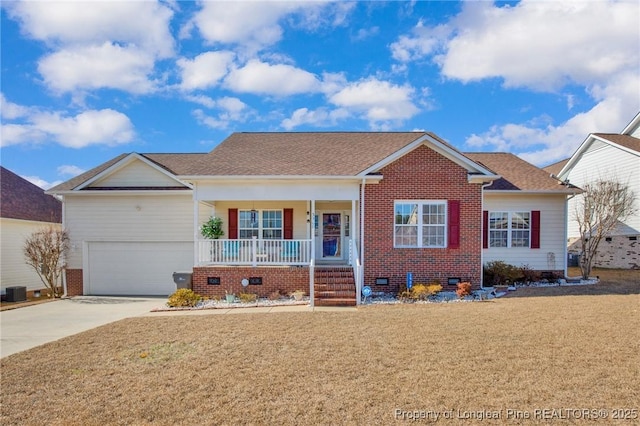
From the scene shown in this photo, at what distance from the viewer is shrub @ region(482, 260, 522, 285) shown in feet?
46.2

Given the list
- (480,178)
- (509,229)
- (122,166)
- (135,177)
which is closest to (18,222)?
(122,166)

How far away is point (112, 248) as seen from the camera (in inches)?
611

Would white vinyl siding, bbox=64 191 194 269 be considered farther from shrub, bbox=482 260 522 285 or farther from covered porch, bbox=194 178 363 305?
shrub, bbox=482 260 522 285

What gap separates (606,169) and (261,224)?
59.7 ft

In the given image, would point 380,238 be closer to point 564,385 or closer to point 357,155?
point 357,155

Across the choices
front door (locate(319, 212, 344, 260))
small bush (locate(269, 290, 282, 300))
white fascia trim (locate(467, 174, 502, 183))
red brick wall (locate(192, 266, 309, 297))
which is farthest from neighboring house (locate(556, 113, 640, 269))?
small bush (locate(269, 290, 282, 300))

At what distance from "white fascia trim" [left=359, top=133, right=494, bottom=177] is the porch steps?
3.31 meters

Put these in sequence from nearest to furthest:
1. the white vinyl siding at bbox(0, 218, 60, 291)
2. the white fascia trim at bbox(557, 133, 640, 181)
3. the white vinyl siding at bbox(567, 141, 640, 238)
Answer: the white vinyl siding at bbox(0, 218, 60, 291)
the white vinyl siding at bbox(567, 141, 640, 238)
the white fascia trim at bbox(557, 133, 640, 181)

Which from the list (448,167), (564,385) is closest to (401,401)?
(564,385)

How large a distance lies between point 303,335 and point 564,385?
445 centimetres

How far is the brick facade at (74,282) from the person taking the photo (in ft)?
50.8

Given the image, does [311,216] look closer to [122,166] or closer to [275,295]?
[275,295]

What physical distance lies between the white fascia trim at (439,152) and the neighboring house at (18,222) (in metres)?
15.7

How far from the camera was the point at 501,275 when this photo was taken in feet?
46.3
